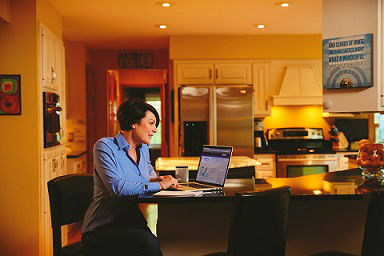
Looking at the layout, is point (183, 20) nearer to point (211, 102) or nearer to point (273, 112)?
point (211, 102)

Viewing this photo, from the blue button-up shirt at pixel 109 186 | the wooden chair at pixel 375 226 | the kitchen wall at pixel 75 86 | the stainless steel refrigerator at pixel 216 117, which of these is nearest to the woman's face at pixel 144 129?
the blue button-up shirt at pixel 109 186

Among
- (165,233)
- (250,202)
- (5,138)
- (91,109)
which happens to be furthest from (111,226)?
(91,109)

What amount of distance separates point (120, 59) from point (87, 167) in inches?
74.6

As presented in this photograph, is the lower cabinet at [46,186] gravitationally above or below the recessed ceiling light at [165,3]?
below

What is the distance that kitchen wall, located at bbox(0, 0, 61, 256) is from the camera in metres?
3.96

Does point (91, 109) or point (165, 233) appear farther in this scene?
point (91, 109)

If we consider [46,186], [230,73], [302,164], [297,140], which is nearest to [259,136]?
[297,140]

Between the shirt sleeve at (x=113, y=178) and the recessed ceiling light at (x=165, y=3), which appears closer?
the shirt sleeve at (x=113, y=178)

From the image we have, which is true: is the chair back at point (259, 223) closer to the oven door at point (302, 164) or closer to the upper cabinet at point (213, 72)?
A: the oven door at point (302, 164)

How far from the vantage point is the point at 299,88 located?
6.25m

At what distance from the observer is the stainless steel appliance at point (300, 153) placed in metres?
5.86

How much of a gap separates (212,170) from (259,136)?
395cm

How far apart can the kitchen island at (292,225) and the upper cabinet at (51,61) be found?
2.22 meters

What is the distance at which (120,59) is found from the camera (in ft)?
24.4
